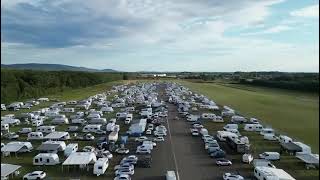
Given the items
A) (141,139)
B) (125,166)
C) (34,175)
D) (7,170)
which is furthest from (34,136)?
(125,166)

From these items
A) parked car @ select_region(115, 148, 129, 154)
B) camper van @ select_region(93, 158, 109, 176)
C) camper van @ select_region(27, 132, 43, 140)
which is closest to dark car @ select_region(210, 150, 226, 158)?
parked car @ select_region(115, 148, 129, 154)

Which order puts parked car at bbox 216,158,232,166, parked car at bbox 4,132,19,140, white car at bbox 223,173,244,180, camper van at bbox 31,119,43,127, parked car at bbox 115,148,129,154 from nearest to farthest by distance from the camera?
white car at bbox 223,173,244,180, parked car at bbox 216,158,232,166, parked car at bbox 115,148,129,154, parked car at bbox 4,132,19,140, camper van at bbox 31,119,43,127

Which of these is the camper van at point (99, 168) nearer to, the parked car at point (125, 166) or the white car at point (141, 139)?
the parked car at point (125, 166)

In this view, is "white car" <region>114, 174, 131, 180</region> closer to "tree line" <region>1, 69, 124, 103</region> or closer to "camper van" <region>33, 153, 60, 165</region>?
"camper van" <region>33, 153, 60, 165</region>

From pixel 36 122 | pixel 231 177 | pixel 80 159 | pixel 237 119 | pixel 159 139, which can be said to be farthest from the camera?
pixel 237 119

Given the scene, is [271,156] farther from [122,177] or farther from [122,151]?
[122,177]

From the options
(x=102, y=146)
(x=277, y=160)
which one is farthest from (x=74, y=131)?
(x=277, y=160)

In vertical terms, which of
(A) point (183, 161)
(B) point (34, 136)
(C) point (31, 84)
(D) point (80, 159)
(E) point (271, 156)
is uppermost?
(C) point (31, 84)

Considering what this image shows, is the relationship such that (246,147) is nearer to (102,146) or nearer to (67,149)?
(102,146)

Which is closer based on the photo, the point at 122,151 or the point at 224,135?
the point at 122,151

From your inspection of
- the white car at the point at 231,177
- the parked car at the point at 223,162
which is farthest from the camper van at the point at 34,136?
the white car at the point at 231,177

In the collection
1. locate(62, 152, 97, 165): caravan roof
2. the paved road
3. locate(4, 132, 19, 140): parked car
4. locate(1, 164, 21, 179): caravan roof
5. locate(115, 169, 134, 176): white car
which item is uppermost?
locate(62, 152, 97, 165): caravan roof
